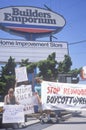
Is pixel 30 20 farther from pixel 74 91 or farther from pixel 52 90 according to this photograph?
pixel 52 90

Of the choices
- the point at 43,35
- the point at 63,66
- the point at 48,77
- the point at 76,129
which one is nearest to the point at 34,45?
the point at 43,35

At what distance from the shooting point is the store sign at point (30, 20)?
46.7 m

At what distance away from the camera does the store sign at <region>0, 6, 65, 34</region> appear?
46719 millimetres

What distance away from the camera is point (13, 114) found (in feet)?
44.9

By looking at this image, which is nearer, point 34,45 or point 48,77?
point 48,77

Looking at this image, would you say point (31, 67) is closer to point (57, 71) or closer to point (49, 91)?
point (57, 71)

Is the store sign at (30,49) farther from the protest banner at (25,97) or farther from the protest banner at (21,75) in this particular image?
the protest banner at (21,75)

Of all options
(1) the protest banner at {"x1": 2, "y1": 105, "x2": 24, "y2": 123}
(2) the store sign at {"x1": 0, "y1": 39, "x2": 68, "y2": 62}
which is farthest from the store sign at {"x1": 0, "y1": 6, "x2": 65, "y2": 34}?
(1) the protest banner at {"x1": 2, "y1": 105, "x2": 24, "y2": 123}

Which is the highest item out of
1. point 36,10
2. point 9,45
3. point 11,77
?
point 36,10

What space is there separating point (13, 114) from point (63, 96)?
460 centimetres

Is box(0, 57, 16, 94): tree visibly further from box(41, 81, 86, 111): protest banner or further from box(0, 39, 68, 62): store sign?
box(41, 81, 86, 111): protest banner

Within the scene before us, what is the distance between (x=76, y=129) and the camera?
14984 mm

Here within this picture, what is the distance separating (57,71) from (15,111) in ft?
79.6

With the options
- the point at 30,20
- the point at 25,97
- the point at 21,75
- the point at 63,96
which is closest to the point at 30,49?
the point at 30,20
